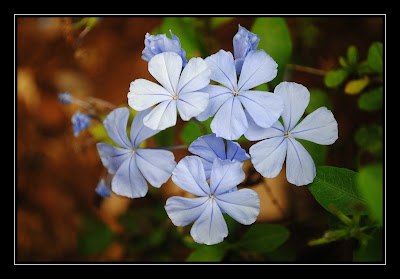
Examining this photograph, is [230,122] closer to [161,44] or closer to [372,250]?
[161,44]

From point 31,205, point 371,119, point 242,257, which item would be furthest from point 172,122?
point 31,205

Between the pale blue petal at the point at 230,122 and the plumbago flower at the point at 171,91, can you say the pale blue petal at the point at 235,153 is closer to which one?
the pale blue petal at the point at 230,122

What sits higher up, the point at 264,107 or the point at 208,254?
the point at 264,107

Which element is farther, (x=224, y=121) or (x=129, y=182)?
(x=129, y=182)

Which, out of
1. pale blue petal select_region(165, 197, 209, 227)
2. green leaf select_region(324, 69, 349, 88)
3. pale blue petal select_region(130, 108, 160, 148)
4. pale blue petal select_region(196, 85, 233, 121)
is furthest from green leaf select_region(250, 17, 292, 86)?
pale blue petal select_region(165, 197, 209, 227)

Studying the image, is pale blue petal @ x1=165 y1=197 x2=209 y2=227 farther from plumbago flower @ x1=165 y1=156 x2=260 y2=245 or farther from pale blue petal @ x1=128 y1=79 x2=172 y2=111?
pale blue petal @ x1=128 y1=79 x2=172 y2=111

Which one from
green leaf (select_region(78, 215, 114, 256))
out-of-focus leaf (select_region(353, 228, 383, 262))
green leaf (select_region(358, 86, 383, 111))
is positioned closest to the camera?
out-of-focus leaf (select_region(353, 228, 383, 262))

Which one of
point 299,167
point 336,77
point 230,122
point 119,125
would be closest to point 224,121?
point 230,122
